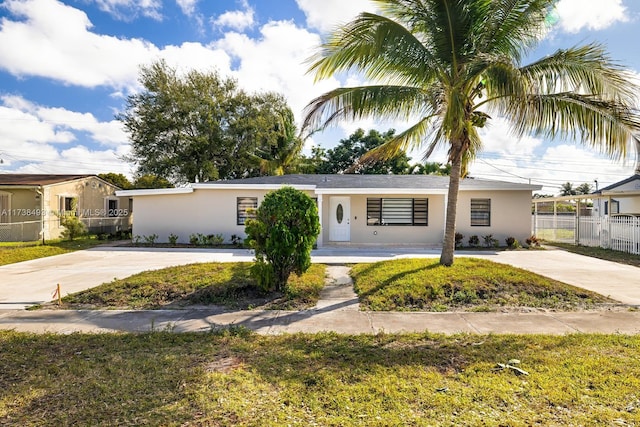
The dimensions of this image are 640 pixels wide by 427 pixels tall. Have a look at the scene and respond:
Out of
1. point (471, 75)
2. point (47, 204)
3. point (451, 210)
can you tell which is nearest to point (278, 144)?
point (47, 204)

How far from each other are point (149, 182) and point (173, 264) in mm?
16114

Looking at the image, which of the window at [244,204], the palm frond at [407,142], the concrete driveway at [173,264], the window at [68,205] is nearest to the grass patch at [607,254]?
the concrete driveway at [173,264]

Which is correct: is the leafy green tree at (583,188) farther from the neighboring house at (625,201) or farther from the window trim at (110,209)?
the window trim at (110,209)

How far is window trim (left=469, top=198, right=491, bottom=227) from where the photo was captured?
50.4 feet

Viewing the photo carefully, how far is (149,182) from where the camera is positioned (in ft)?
79.0

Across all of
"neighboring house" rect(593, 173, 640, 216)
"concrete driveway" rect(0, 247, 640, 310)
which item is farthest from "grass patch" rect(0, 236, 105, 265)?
"neighboring house" rect(593, 173, 640, 216)

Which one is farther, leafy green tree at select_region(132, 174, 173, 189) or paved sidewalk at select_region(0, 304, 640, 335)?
leafy green tree at select_region(132, 174, 173, 189)

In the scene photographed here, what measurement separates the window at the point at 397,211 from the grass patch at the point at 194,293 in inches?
330

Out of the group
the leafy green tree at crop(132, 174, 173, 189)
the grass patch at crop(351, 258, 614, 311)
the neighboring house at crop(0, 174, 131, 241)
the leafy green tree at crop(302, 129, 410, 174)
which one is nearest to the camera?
the grass patch at crop(351, 258, 614, 311)

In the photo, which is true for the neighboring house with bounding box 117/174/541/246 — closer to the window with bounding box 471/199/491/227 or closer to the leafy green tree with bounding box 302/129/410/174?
the window with bounding box 471/199/491/227

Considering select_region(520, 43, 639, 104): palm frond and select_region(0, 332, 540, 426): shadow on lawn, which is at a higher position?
select_region(520, 43, 639, 104): palm frond

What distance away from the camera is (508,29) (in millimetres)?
6969

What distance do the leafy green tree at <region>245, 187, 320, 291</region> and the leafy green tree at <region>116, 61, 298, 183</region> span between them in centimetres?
2023

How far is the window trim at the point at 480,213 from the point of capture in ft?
50.4
